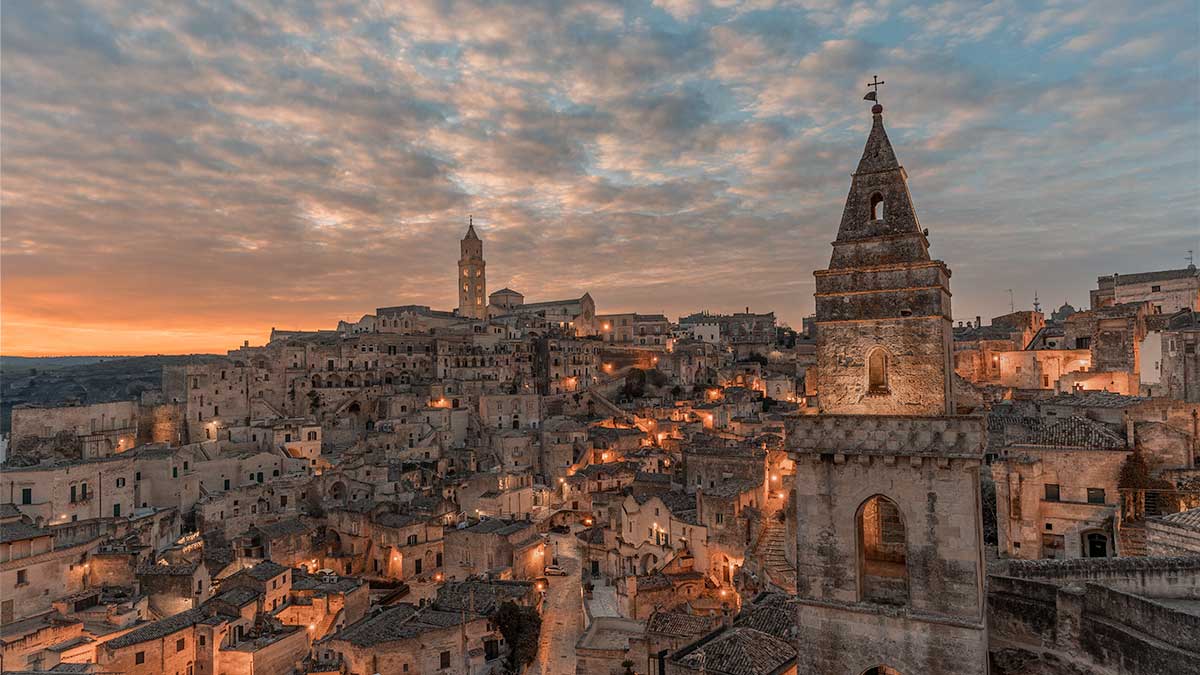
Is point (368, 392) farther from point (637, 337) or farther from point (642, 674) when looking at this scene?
point (642, 674)

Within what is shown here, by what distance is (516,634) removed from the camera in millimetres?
26938

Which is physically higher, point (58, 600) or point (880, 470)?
point (880, 470)

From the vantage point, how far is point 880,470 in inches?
474

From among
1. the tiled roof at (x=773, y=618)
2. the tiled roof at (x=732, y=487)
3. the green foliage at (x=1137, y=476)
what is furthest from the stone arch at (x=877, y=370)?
the tiled roof at (x=732, y=487)

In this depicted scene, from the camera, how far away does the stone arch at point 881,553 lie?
1234 centimetres

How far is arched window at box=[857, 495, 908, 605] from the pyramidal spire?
672cm

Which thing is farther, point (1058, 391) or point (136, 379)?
point (136, 379)

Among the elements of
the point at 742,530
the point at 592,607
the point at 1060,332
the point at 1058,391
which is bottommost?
the point at 592,607

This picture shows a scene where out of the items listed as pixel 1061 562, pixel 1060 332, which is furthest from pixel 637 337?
pixel 1061 562

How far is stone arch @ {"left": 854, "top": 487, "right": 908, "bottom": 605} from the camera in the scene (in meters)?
12.3

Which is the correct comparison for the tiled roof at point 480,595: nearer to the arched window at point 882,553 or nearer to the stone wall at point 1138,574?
the arched window at point 882,553

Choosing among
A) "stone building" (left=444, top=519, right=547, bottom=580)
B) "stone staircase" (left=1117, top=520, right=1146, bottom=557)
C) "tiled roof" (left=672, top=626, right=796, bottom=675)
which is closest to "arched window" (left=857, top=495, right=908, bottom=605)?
"tiled roof" (left=672, top=626, right=796, bottom=675)

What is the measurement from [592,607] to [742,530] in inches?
317

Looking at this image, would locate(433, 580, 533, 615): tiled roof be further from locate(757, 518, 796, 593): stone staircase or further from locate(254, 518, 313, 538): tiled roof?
locate(254, 518, 313, 538): tiled roof
